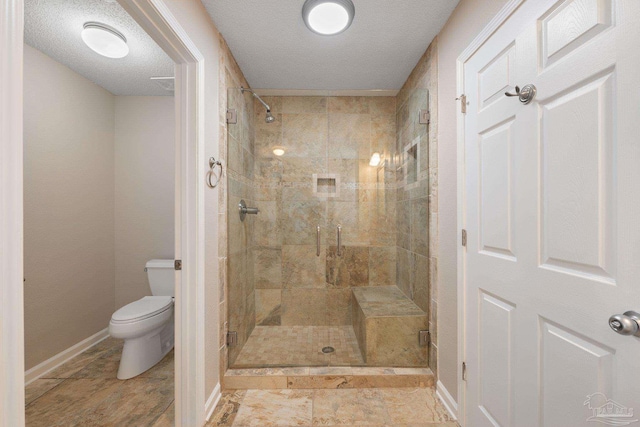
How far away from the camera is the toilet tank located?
258cm

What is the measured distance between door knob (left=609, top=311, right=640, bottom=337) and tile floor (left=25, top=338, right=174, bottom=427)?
2022mm

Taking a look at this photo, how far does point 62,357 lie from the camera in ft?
7.33

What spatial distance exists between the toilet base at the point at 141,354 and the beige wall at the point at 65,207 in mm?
623

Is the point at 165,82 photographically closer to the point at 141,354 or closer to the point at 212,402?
the point at 141,354

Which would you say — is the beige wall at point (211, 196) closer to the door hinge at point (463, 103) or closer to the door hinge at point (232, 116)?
the door hinge at point (232, 116)

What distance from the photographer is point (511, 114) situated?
Answer: 1.17m

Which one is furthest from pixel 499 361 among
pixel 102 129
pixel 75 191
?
pixel 102 129

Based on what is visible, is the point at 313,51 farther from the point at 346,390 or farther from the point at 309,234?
the point at 346,390

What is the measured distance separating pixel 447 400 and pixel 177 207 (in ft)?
6.25

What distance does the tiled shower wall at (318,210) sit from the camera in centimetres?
250

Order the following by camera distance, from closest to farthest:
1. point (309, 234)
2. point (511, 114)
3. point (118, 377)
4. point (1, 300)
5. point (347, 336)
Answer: point (1, 300), point (511, 114), point (118, 377), point (347, 336), point (309, 234)

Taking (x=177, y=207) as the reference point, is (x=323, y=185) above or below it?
above

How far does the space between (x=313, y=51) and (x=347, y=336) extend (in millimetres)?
2178

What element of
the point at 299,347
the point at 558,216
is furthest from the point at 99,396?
the point at 558,216
